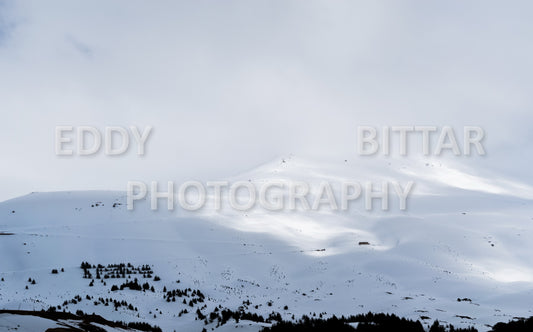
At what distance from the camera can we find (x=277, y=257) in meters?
27.0

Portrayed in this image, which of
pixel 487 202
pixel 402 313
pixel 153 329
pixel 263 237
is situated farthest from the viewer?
pixel 487 202

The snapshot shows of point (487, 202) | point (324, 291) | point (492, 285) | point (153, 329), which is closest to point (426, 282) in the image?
point (492, 285)

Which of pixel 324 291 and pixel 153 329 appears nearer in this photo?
pixel 153 329

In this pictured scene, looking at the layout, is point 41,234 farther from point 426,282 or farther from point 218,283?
point 426,282

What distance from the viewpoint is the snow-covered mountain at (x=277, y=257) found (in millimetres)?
17344

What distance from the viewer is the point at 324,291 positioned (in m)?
20.9

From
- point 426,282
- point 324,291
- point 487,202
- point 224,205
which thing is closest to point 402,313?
point 324,291

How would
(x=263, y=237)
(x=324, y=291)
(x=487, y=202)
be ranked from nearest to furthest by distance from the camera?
1. (x=324, y=291)
2. (x=263, y=237)
3. (x=487, y=202)

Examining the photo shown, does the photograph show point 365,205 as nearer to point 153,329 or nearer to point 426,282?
point 426,282

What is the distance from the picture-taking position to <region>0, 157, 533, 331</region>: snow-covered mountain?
56.9ft

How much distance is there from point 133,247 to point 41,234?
19.0 ft

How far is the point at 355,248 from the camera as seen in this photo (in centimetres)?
2856

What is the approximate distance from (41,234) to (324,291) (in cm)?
1750

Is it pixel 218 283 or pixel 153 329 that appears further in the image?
pixel 218 283
